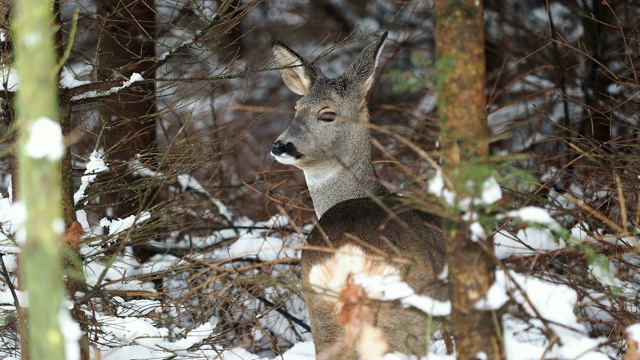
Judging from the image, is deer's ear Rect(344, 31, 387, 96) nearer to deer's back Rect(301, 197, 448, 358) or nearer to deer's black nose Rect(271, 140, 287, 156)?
deer's black nose Rect(271, 140, 287, 156)

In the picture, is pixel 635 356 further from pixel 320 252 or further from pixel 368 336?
pixel 320 252

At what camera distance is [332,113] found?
5.39 metres

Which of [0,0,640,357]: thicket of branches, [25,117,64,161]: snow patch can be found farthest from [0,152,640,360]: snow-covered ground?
[25,117,64,161]: snow patch

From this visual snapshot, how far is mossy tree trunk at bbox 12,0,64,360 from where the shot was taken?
2.55 metres

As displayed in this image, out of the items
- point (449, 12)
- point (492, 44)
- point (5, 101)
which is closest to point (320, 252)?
point (449, 12)

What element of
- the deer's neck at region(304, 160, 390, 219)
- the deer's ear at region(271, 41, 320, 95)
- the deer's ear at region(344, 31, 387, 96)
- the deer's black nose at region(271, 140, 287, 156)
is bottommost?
the deer's neck at region(304, 160, 390, 219)

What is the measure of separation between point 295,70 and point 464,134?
2719 millimetres

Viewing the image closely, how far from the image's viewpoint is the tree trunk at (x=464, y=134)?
10.1 ft

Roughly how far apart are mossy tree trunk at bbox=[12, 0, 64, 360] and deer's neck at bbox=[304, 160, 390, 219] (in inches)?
111

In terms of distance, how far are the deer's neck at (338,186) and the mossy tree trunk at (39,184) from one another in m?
2.81

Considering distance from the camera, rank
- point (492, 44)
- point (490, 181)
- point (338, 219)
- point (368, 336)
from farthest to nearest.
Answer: point (492, 44) → point (338, 219) → point (368, 336) → point (490, 181)

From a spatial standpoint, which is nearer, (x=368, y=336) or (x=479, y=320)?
(x=479, y=320)

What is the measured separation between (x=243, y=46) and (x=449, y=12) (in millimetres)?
7300

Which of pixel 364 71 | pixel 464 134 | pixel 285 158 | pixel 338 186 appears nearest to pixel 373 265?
pixel 464 134
